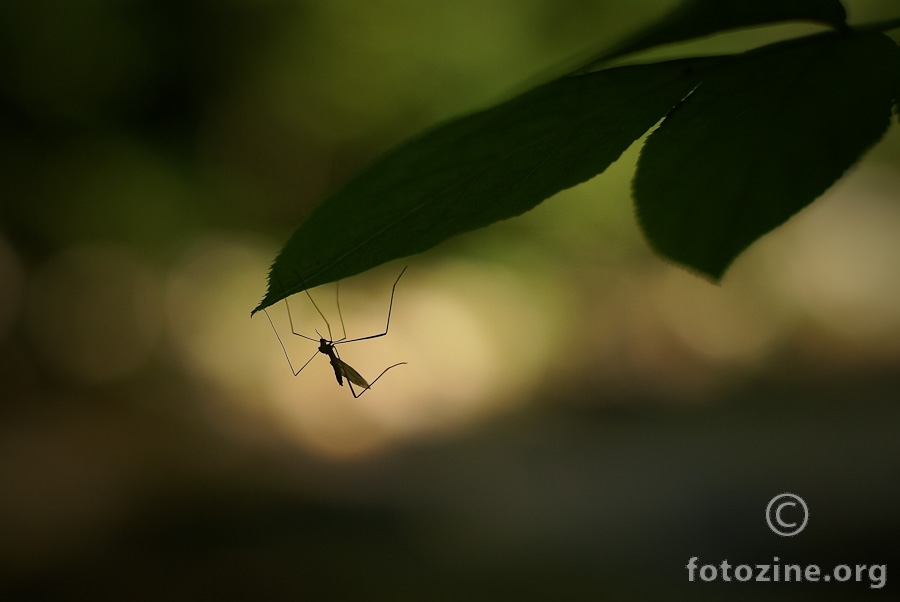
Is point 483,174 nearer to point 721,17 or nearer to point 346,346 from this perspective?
point 721,17

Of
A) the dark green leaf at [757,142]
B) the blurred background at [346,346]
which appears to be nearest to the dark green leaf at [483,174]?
the dark green leaf at [757,142]

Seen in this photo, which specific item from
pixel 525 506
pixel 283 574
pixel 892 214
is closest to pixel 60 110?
pixel 283 574

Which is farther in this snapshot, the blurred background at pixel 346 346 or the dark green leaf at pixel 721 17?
the blurred background at pixel 346 346

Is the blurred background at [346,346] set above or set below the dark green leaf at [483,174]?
Result: above

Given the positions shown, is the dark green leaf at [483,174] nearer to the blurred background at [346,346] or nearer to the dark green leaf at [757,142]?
the dark green leaf at [757,142]

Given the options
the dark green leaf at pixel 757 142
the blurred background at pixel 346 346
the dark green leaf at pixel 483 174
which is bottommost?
the dark green leaf at pixel 483 174

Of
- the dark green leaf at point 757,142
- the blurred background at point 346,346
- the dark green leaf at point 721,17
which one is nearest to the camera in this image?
the dark green leaf at point 721,17

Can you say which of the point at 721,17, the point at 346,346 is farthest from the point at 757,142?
the point at 346,346

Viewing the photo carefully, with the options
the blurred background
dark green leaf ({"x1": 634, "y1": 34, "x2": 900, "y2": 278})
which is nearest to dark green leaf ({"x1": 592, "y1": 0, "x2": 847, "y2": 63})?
dark green leaf ({"x1": 634, "y1": 34, "x2": 900, "y2": 278})
